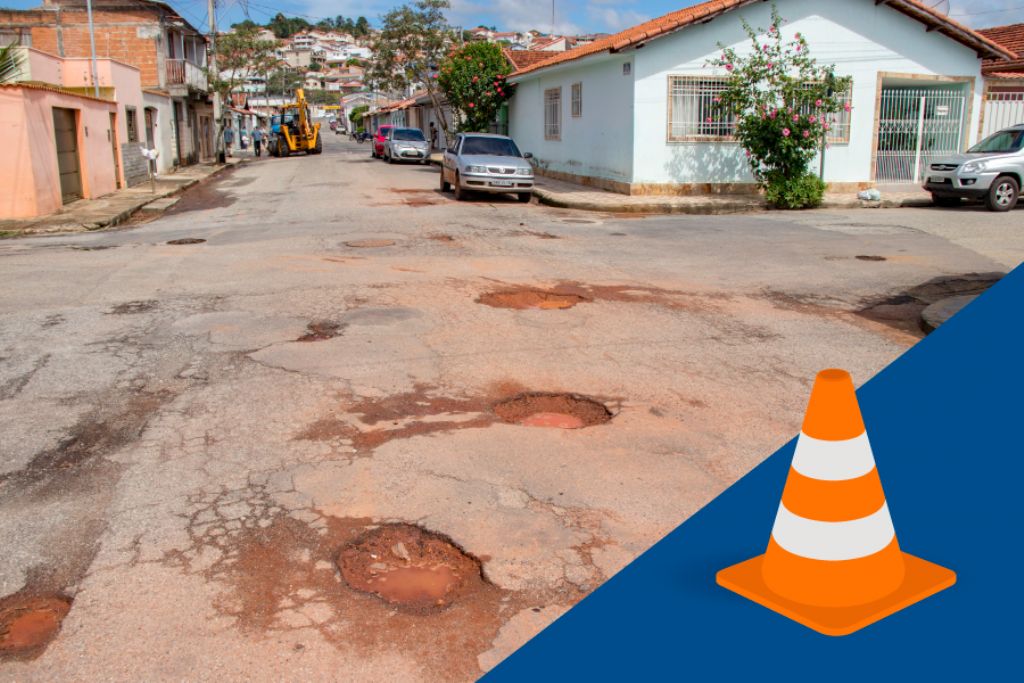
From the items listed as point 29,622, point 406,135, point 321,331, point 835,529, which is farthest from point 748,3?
point 406,135

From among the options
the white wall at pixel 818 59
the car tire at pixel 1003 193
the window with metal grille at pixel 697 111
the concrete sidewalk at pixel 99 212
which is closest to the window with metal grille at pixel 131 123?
the concrete sidewalk at pixel 99 212

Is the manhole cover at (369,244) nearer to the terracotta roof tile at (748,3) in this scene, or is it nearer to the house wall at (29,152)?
the house wall at (29,152)

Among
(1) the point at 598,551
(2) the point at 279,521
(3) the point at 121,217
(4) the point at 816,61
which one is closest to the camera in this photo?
(1) the point at 598,551

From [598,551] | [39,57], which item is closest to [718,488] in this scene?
[598,551]

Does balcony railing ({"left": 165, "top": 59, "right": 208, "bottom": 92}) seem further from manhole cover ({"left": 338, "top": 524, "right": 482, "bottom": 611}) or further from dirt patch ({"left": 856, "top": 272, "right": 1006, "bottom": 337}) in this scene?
manhole cover ({"left": 338, "top": 524, "right": 482, "bottom": 611})

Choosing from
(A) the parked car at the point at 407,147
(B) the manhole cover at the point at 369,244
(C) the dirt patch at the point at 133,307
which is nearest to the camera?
(C) the dirt patch at the point at 133,307

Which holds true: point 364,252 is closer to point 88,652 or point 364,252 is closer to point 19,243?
point 19,243

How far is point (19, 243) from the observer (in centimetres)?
1430

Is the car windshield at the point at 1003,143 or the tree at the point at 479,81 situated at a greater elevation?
the tree at the point at 479,81

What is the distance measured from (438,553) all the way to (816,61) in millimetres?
20450

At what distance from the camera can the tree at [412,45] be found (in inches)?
1460

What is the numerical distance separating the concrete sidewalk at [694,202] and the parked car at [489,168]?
0.81 m

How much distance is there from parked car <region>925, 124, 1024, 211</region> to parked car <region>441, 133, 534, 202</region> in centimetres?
892

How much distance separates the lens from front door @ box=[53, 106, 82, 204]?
19.4 m
